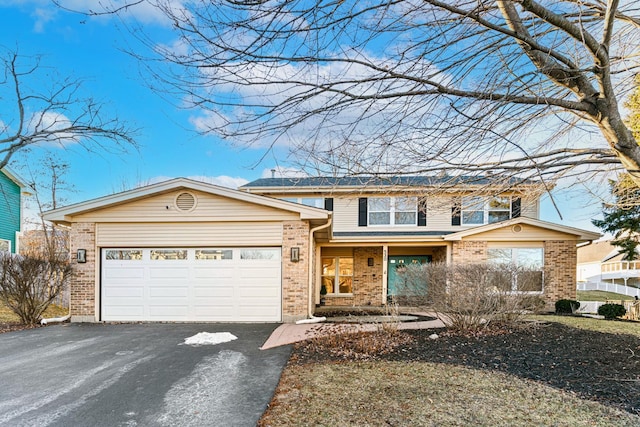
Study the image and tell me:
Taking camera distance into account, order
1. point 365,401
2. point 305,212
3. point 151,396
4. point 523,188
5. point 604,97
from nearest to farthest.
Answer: point 604,97, point 365,401, point 151,396, point 523,188, point 305,212

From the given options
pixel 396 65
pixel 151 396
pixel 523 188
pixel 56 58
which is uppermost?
pixel 56 58

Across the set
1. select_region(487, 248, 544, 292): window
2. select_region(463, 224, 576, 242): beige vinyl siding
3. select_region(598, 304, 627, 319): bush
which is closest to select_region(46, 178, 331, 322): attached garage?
select_region(487, 248, 544, 292): window

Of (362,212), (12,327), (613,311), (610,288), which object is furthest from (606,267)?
(12,327)

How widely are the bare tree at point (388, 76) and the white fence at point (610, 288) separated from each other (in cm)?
2487

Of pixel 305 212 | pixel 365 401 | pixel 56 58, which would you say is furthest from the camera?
pixel 305 212

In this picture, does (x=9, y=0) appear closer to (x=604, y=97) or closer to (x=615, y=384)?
(x=604, y=97)

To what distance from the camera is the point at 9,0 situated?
611 centimetres

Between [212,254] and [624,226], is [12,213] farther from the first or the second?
[624,226]

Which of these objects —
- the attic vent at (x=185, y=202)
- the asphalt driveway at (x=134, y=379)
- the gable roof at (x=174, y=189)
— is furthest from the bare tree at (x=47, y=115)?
the asphalt driveway at (x=134, y=379)

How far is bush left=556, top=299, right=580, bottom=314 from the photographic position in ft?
39.3

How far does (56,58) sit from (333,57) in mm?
6025

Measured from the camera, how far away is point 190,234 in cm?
987

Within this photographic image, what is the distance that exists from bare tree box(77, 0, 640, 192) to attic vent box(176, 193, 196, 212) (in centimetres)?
640

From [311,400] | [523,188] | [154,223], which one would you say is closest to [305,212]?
[154,223]
